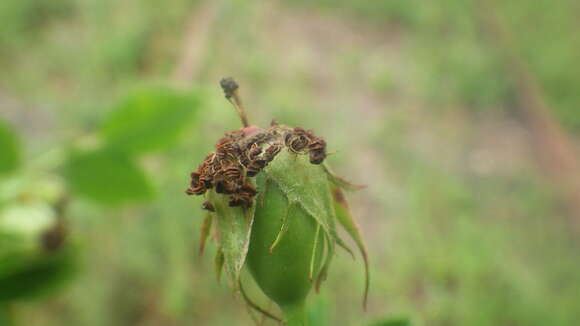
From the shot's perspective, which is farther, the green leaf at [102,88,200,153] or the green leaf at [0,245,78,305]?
the green leaf at [102,88,200,153]

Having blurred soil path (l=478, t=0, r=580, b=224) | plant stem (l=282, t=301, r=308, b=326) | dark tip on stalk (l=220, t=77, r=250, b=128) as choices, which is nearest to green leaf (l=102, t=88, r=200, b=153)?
dark tip on stalk (l=220, t=77, r=250, b=128)

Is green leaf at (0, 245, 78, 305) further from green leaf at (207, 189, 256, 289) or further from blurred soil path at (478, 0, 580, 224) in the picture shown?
blurred soil path at (478, 0, 580, 224)

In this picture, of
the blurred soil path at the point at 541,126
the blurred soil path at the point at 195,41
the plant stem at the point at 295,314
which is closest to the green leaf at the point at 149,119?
the plant stem at the point at 295,314

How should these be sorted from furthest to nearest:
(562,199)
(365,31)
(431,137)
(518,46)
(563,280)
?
(365,31) → (518,46) → (431,137) → (562,199) → (563,280)

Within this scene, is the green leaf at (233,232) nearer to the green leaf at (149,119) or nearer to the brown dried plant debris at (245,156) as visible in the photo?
→ the brown dried plant debris at (245,156)

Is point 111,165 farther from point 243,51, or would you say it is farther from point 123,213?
point 243,51

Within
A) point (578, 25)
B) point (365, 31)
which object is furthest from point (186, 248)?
point (578, 25)

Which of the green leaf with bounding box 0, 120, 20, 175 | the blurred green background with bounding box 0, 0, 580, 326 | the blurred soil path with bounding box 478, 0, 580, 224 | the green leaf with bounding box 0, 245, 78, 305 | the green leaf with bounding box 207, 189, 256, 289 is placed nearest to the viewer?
the green leaf with bounding box 207, 189, 256, 289
